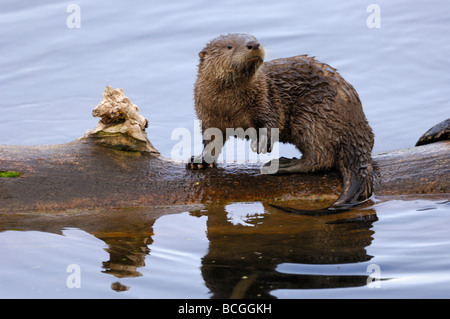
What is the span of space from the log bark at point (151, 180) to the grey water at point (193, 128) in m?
0.11

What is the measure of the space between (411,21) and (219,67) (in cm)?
693

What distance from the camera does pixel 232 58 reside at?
5621 millimetres

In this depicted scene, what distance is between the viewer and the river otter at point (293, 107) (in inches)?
216

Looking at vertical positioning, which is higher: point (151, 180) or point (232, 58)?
point (232, 58)

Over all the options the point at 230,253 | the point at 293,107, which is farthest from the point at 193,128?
the point at 230,253

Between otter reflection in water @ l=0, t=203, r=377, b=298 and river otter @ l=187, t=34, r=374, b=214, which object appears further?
river otter @ l=187, t=34, r=374, b=214

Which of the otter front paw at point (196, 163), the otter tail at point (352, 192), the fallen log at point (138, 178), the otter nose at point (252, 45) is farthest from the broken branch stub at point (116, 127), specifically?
the otter tail at point (352, 192)

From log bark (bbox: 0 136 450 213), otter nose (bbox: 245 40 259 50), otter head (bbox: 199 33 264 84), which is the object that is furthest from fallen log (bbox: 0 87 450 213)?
otter nose (bbox: 245 40 259 50)

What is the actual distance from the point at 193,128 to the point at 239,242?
15.8ft

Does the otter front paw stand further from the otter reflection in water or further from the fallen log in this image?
the otter reflection in water

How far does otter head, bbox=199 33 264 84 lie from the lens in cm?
550

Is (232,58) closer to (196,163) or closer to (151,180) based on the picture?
(196,163)

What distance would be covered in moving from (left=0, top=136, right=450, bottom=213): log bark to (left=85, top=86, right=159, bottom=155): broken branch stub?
0.19 feet

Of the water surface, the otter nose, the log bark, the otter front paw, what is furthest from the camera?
the otter front paw
